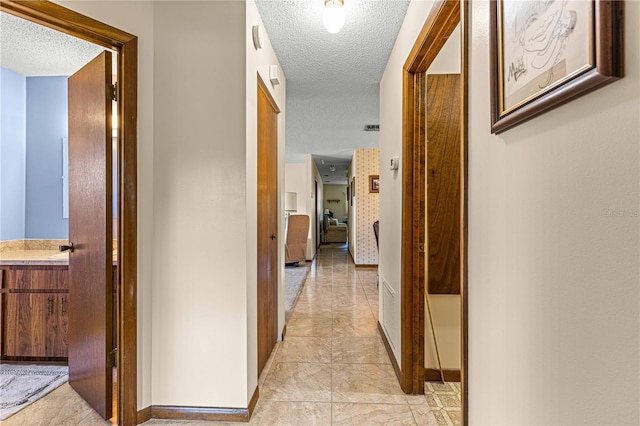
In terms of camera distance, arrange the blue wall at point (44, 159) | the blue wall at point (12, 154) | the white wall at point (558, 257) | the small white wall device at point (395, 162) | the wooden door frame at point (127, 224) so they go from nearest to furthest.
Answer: the white wall at point (558, 257) → the wooden door frame at point (127, 224) → the small white wall device at point (395, 162) → the blue wall at point (12, 154) → the blue wall at point (44, 159)

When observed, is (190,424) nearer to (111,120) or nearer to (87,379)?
(87,379)

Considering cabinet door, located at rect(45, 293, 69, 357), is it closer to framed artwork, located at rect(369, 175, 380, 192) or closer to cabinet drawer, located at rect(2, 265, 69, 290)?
cabinet drawer, located at rect(2, 265, 69, 290)

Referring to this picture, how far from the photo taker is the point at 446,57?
2.12m

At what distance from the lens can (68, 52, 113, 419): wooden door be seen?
171 centimetres

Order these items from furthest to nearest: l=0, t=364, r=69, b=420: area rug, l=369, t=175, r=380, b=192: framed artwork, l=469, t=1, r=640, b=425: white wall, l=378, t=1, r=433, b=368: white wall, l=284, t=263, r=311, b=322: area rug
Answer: l=369, t=175, r=380, b=192: framed artwork, l=284, t=263, r=311, b=322: area rug, l=378, t=1, r=433, b=368: white wall, l=0, t=364, r=69, b=420: area rug, l=469, t=1, r=640, b=425: white wall

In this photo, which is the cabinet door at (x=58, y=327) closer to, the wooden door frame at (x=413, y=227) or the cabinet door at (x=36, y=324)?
the cabinet door at (x=36, y=324)

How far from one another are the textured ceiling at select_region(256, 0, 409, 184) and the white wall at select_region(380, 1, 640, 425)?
124 cm

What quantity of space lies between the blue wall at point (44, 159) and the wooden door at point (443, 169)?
10.0ft

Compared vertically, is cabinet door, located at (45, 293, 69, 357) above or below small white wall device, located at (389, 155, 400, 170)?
below

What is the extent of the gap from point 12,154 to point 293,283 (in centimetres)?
355

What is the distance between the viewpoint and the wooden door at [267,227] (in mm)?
2182

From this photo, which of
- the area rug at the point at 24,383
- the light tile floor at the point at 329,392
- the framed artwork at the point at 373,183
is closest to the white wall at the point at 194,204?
the light tile floor at the point at 329,392

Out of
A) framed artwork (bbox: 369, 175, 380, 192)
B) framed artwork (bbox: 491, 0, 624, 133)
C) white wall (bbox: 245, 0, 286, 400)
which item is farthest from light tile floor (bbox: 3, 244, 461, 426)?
framed artwork (bbox: 369, 175, 380, 192)

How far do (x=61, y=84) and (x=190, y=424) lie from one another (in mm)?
2971
